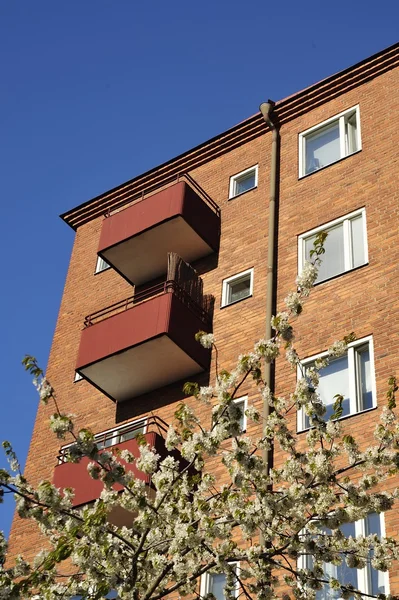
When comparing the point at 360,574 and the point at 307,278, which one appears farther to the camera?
the point at 360,574

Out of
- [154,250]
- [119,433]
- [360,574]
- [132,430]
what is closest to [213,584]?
[360,574]

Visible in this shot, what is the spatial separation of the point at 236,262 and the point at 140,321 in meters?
2.58

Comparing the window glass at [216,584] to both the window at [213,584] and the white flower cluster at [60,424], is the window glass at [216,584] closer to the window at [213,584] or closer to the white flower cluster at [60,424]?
the window at [213,584]

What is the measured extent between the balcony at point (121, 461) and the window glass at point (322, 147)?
22.3ft

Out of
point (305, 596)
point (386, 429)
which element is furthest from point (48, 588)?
point (386, 429)

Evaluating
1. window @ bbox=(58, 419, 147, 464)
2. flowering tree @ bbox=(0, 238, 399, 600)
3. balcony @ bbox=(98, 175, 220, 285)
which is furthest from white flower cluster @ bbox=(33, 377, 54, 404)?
balcony @ bbox=(98, 175, 220, 285)

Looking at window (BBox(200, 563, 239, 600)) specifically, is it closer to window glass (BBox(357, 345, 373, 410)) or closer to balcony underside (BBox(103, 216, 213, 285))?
→ window glass (BBox(357, 345, 373, 410))

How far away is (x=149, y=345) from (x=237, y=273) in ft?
8.51

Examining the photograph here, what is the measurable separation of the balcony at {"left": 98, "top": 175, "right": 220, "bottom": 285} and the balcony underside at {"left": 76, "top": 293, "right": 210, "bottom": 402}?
91.9 inches

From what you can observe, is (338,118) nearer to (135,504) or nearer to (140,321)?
(140,321)

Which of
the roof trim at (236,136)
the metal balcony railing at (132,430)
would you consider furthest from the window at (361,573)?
the roof trim at (236,136)

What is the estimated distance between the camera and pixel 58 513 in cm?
1025

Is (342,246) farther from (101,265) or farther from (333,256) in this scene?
(101,265)

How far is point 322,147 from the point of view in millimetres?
20297
